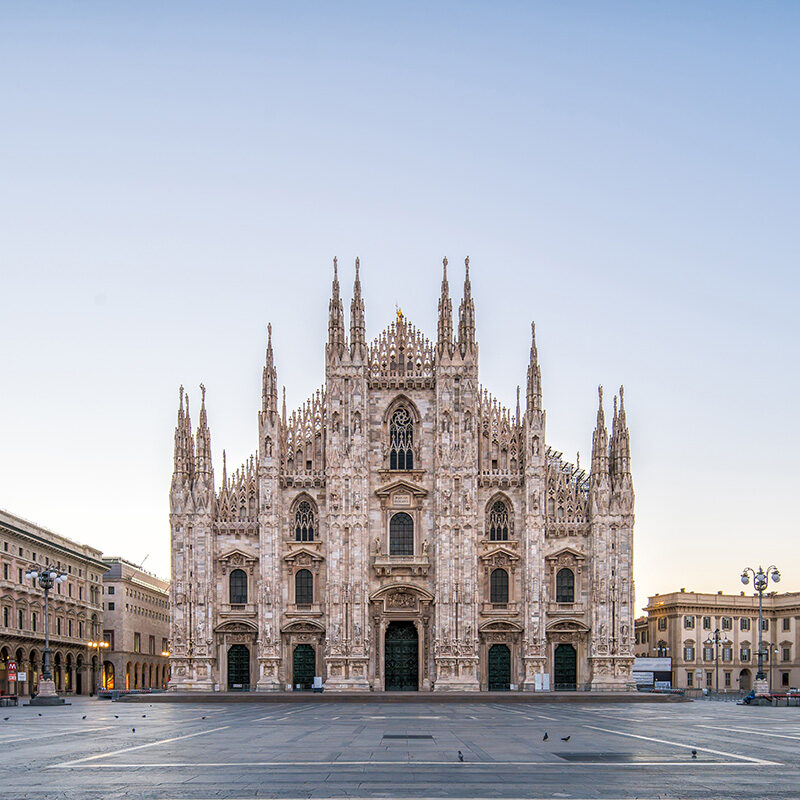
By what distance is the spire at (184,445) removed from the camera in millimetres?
68250

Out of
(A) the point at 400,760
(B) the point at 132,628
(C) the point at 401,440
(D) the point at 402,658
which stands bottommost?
(B) the point at 132,628

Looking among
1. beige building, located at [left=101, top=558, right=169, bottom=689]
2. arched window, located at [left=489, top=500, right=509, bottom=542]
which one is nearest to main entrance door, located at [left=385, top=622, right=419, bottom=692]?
arched window, located at [left=489, top=500, right=509, bottom=542]

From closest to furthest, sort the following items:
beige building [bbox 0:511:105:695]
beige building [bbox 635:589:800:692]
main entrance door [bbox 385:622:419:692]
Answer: main entrance door [bbox 385:622:419:692] → beige building [bbox 0:511:105:695] → beige building [bbox 635:589:800:692]

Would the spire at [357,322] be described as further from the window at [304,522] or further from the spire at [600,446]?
the spire at [600,446]

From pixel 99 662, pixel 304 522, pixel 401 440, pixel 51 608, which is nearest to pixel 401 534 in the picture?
pixel 401 440

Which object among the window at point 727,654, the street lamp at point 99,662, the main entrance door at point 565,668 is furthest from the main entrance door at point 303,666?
the window at point 727,654

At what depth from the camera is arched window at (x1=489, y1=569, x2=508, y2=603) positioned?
67.8m

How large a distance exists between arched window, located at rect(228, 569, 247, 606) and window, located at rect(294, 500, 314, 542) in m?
4.12

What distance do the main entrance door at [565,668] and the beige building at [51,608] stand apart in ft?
111

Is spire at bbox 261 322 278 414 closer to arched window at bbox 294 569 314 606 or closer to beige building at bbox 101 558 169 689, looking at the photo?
arched window at bbox 294 569 314 606

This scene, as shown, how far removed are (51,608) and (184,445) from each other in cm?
2402

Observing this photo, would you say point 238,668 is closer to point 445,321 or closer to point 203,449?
point 203,449

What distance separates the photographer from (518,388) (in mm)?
69062

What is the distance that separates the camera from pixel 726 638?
113 m
